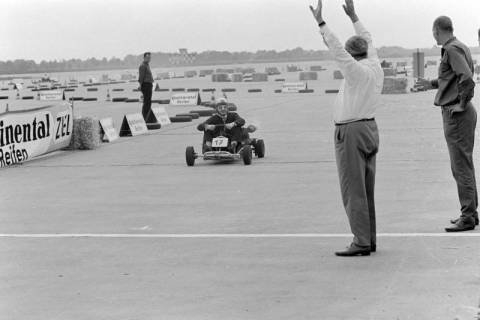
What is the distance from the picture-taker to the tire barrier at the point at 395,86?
143 feet

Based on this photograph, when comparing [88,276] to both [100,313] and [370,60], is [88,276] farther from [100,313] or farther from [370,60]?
[370,60]

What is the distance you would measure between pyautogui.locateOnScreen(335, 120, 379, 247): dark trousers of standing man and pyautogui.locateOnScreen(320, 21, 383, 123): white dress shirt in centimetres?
10

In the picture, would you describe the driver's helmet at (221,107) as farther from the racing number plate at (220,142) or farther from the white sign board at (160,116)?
the white sign board at (160,116)

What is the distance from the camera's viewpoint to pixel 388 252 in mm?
9062

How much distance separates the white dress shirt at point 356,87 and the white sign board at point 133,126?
1698 centimetres

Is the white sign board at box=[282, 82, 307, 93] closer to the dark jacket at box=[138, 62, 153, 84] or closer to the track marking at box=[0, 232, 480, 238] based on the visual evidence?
the dark jacket at box=[138, 62, 153, 84]

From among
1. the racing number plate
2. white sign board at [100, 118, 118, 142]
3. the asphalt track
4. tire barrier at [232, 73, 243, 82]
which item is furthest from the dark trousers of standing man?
tire barrier at [232, 73, 243, 82]

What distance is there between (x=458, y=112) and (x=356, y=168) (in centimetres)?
166

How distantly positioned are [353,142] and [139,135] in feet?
56.5

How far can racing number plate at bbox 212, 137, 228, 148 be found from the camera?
1733cm

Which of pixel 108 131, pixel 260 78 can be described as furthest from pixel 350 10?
pixel 260 78

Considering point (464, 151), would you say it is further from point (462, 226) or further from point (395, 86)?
point (395, 86)

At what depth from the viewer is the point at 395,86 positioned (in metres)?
44.0

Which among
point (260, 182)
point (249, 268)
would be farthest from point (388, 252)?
point (260, 182)
